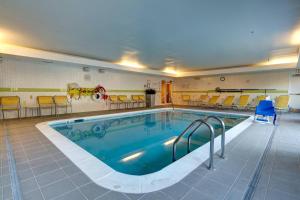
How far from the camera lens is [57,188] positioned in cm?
158

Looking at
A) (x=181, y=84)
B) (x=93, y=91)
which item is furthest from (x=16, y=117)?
(x=181, y=84)

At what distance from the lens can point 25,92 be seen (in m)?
5.86

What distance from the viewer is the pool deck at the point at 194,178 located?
1486mm

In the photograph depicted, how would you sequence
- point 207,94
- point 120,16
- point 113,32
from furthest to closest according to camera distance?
point 207,94 → point 113,32 → point 120,16

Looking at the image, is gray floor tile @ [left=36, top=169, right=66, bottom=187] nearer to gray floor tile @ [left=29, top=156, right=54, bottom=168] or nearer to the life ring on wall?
gray floor tile @ [left=29, top=156, right=54, bottom=168]

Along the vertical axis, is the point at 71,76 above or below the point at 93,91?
above

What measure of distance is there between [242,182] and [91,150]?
275 cm

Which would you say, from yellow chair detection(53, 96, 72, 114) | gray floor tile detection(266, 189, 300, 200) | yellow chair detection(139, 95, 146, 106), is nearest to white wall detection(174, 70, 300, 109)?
yellow chair detection(139, 95, 146, 106)

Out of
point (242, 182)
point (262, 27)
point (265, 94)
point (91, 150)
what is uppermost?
point (262, 27)

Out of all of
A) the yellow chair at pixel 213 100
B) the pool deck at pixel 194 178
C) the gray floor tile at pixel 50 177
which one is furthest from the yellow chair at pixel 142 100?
the gray floor tile at pixel 50 177

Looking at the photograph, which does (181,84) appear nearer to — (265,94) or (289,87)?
(265,94)

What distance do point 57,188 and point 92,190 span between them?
38 cm

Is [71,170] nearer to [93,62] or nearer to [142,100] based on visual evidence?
[93,62]

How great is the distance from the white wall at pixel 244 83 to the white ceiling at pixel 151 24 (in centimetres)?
430
